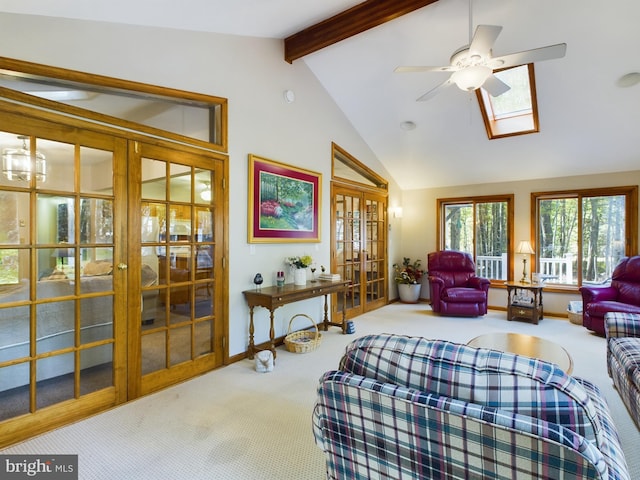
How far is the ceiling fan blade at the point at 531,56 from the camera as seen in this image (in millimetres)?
2551

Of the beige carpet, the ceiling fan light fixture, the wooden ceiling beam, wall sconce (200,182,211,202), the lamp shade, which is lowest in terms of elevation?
the beige carpet

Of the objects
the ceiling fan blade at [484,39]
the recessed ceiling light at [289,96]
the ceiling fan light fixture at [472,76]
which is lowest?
the ceiling fan light fixture at [472,76]

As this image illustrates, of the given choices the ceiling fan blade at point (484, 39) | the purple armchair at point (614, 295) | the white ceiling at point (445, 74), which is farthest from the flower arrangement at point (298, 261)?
the purple armchair at point (614, 295)

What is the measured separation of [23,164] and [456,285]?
5945mm

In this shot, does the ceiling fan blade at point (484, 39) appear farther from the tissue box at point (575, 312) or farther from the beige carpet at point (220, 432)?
the tissue box at point (575, 312)

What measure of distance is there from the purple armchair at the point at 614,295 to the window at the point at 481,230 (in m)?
1.48

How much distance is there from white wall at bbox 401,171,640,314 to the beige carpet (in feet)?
8.46

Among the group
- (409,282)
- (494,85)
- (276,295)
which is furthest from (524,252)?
(276,295)

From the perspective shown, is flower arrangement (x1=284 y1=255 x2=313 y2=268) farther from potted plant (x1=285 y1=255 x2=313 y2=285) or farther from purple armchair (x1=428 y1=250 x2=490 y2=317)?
purple armchair (x1=428 y1=250 x2=490 y2=317)

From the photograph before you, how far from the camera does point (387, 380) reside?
3.83 ft

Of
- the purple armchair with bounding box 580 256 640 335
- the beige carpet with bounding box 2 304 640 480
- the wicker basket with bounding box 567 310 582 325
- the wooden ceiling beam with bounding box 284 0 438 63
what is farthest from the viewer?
the wicker basket with bounding box 567 310 582 325

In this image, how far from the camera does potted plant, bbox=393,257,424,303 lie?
669cm

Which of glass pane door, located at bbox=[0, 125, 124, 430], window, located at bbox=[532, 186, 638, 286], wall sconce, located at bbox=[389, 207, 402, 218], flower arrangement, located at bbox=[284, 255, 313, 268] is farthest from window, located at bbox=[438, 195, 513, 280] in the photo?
glass pane door, located at bbox=[0, 125, 124, 430]

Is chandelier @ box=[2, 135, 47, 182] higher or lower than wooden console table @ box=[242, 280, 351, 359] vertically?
higher
